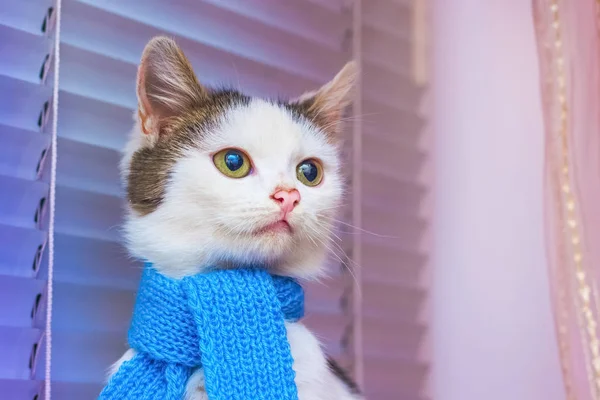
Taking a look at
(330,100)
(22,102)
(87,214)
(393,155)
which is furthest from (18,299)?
(393,155)

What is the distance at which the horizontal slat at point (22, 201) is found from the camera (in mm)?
1042

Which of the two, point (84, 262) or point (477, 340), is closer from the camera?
point (84, 262)

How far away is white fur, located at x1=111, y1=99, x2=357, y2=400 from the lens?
866mm

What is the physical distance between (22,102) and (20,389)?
0.46m

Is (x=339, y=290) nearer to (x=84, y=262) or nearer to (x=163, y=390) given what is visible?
(x=84, y=262)

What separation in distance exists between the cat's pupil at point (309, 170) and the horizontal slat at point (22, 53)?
1.59 feet

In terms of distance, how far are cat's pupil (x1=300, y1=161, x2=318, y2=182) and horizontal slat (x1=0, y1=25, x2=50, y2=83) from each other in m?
0.48

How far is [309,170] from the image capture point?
1008 millimetres

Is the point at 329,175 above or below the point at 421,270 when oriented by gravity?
above

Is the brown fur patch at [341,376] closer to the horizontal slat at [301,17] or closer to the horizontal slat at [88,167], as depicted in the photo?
the horizontal slat at [88,167]

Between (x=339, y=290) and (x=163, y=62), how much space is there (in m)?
0.73

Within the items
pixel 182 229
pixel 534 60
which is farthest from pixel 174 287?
pixel 534 60

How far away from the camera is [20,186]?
1.05m

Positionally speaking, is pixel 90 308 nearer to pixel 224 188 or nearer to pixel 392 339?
pixel 224 188
